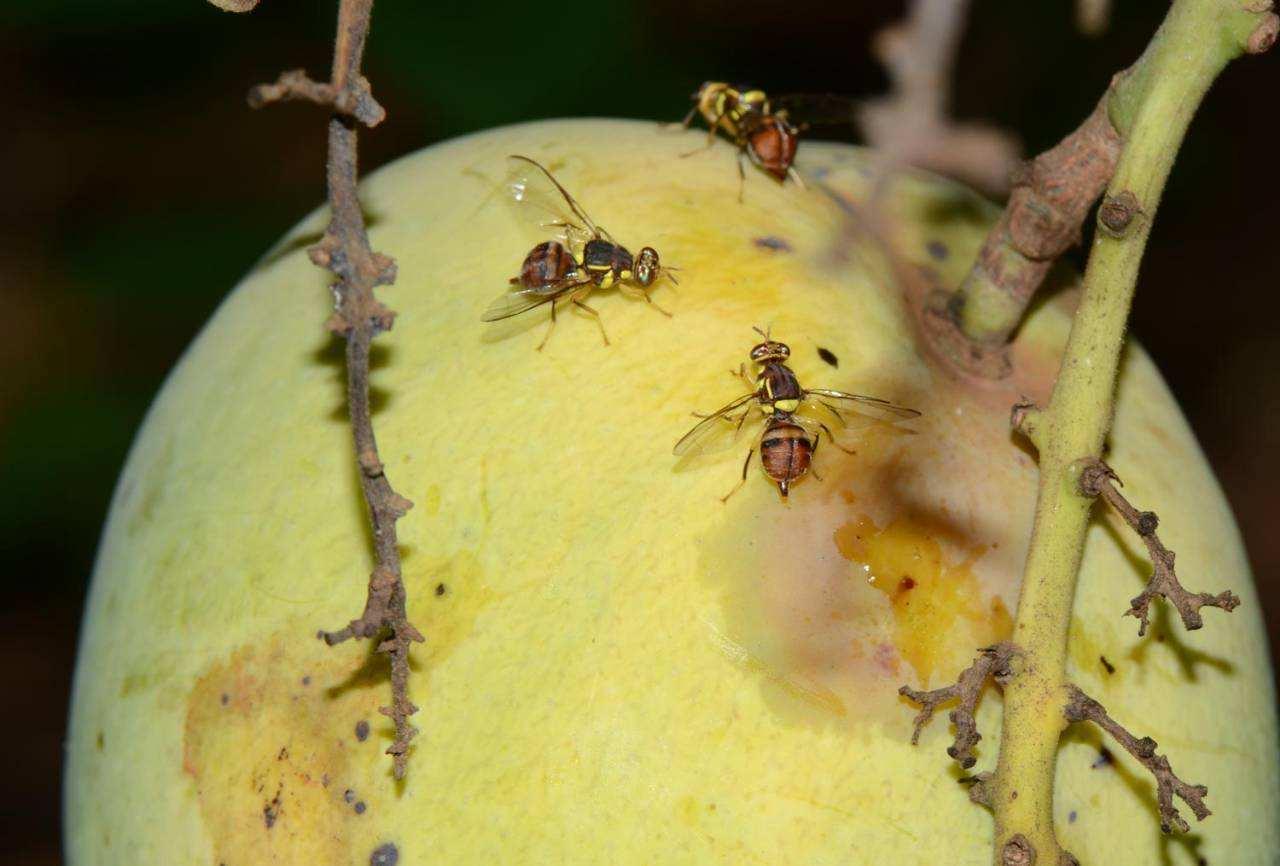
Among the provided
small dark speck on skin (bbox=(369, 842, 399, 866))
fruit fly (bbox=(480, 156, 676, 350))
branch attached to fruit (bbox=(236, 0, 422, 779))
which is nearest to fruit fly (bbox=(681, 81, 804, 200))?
fruit fly (bbox=(480, 156, 676, 350))

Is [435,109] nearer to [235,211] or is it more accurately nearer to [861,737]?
[235,211]

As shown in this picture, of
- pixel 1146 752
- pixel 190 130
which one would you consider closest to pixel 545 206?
pixel 1146 752

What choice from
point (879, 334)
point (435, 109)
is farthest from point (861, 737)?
point (435, 109)

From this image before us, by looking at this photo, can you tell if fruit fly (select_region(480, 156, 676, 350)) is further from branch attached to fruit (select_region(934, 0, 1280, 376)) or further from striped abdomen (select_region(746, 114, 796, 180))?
branch attached to fruit (select_region(934, 0, 1280, 376))

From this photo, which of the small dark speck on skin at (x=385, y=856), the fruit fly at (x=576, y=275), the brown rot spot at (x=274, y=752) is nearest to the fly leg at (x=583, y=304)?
the fruit fly at (x=576, y=275)

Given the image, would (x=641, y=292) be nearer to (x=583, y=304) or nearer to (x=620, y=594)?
(x=583, y=304)

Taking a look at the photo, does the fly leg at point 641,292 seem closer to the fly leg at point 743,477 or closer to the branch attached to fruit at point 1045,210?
the fly leg at point 743,477
